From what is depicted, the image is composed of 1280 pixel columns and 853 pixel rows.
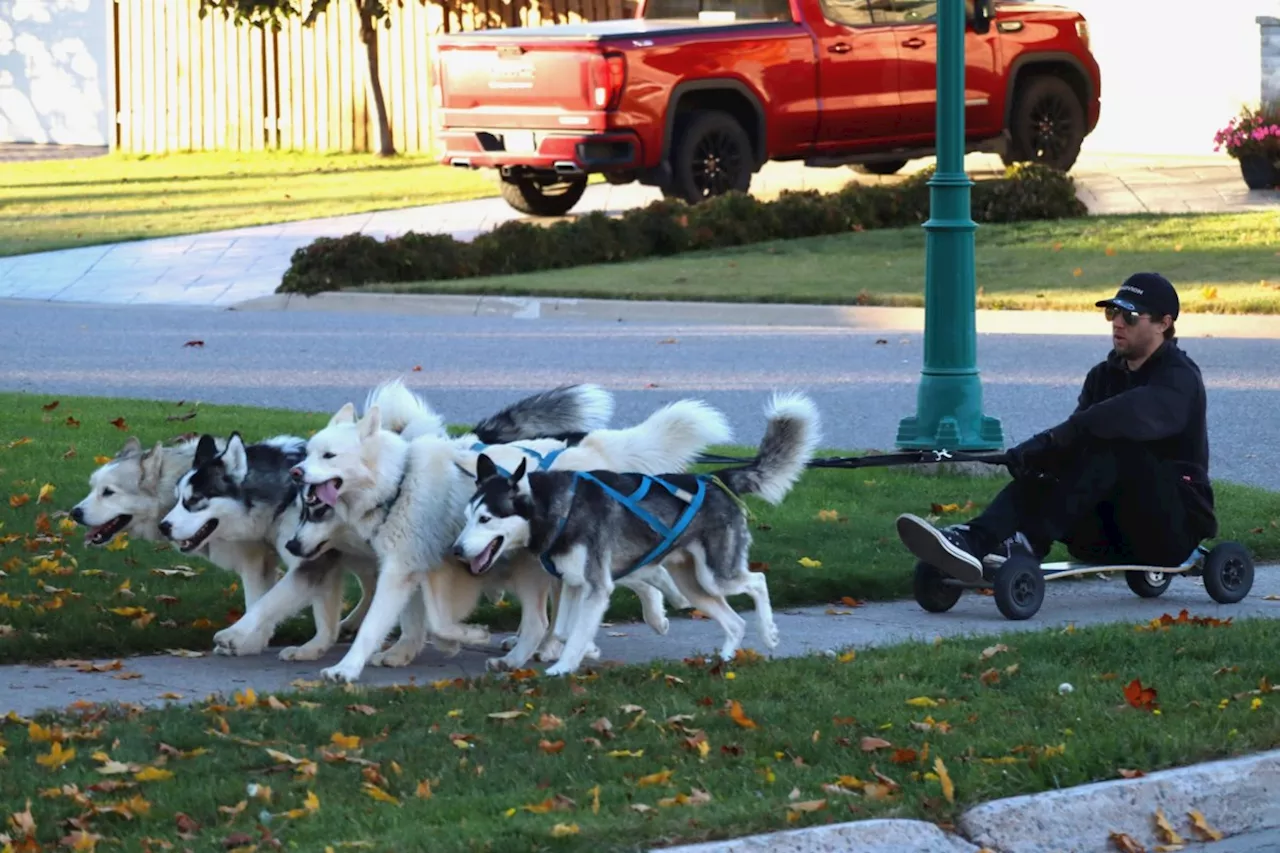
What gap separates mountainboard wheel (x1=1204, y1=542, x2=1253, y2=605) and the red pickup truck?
11.9 meters

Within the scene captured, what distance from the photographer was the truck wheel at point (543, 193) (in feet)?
70.1

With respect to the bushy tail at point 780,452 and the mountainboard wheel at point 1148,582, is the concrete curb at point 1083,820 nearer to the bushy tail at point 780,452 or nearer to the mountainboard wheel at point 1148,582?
the bushy tail at point 780,452

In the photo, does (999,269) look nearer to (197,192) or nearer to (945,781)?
(197,192)

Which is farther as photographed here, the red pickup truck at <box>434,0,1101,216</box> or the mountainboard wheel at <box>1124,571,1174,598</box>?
the red pickup truck at <box>434,0,1101,216</box>

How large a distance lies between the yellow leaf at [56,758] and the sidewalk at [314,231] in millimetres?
12210

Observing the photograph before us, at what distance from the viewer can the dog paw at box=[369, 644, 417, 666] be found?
23.3 feet

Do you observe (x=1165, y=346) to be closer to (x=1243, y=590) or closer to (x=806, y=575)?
(x=1243, y=590)

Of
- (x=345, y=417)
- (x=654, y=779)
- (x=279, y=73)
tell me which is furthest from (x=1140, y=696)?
(x=279, y=73)

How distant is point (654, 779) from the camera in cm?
529

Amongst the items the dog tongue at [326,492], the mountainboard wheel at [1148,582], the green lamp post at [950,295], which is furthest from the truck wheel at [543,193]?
the dog tongue at [326,492]

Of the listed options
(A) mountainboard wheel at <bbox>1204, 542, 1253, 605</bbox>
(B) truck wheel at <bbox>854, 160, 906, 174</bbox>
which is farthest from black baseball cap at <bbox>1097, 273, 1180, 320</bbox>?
(B) truck wheel at <bbox>854, 160, 906, 174</bbox>

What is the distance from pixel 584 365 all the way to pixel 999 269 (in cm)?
527

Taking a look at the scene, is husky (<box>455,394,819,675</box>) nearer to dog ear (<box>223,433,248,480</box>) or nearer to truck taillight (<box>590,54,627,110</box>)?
dog ear (<box>223,433,248,480</box>)

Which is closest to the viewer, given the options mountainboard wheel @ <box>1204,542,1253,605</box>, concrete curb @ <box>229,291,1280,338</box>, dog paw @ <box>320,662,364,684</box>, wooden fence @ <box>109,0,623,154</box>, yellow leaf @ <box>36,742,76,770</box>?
yellow leaf @ <box>36,742,76,770</box>
